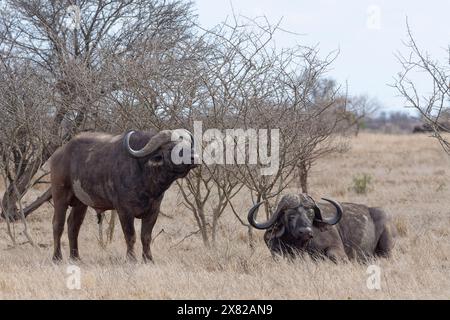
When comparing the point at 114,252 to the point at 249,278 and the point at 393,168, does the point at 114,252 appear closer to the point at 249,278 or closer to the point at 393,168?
the point at 249,278

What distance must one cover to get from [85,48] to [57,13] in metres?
1.10

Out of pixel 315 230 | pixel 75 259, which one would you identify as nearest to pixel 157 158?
pixel 75 259

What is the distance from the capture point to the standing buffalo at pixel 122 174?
32.7ft

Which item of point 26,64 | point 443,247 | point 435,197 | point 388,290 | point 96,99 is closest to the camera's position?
point 388,290

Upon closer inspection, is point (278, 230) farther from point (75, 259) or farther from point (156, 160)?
point (75, 259)

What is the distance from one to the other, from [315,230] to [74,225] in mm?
3208

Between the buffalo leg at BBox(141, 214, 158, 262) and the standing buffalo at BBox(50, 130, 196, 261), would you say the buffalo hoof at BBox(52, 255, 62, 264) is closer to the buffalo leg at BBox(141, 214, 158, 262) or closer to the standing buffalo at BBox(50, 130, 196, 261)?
the standing buffalo at BBox(50, 130, 196, 261)

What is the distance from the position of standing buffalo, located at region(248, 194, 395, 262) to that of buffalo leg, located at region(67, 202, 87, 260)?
2561 millimetres

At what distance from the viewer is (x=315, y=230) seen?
1009 centimetres

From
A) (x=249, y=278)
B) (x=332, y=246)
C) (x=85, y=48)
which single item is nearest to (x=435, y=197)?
(x=85, y=48)

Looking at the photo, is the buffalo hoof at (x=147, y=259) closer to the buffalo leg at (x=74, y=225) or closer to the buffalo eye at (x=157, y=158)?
the buffalo eye at (x=157, y=158)

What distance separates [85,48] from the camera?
50.8 feet

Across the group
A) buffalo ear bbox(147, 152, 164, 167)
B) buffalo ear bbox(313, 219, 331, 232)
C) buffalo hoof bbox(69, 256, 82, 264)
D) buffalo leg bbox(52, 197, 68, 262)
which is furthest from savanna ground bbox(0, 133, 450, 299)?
buffalo ear bbox(147, 152, 164, 167)

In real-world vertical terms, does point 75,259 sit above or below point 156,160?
below
